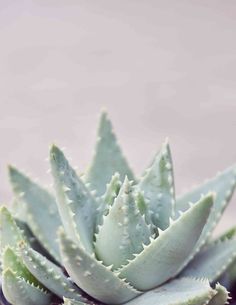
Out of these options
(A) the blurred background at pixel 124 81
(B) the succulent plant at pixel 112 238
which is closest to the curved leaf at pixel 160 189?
(B) the succulent plant at pixel 112 238

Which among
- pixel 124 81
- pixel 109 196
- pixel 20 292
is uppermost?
pixel 124 81

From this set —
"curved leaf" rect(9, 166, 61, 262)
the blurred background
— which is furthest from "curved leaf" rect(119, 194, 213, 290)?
the blurred background

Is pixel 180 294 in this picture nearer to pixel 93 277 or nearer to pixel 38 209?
pixel 93 277

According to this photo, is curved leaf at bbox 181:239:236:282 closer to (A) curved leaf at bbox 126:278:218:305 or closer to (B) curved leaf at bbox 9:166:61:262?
(A) curved leaf at bbox 126:278:218:305

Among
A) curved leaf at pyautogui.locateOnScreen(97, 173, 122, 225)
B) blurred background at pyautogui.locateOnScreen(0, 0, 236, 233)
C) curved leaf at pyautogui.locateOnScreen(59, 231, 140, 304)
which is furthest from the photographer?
blurred background at pyautogui.locateOnScreen(0, 0, 236, 233)

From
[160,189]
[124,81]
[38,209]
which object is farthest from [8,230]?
[124,81]
